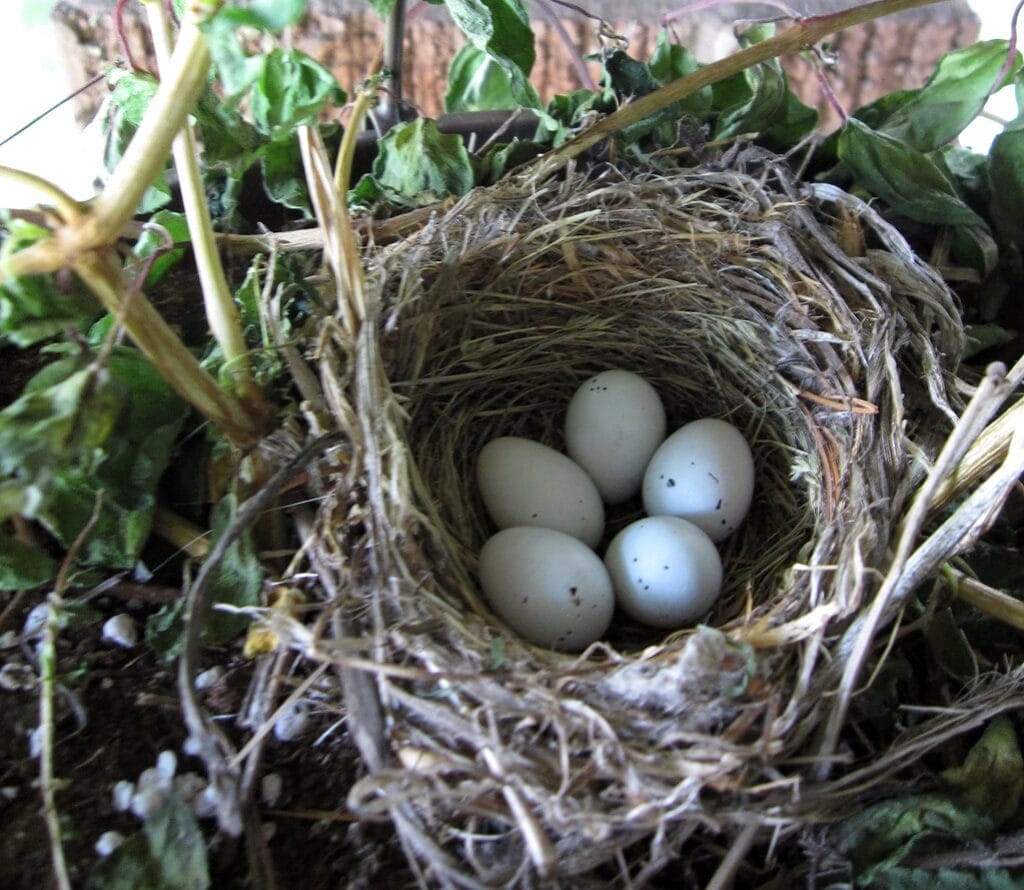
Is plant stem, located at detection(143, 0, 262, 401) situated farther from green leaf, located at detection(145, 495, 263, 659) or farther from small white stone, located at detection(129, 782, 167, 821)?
small white stone, located at detection(129, 782, 167, 821)

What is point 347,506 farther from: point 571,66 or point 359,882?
point 571,66

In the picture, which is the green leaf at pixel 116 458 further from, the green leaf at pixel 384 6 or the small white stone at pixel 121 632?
the green leaf at pixel 384 6

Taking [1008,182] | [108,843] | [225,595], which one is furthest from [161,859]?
[1008,182]

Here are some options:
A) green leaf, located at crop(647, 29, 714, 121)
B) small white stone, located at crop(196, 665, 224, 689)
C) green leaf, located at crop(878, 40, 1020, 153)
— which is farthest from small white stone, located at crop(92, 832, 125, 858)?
green leaf, located at crop(878, 40, 1020, 153)

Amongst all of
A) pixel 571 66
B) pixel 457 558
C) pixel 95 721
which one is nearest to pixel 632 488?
pixel 457 558

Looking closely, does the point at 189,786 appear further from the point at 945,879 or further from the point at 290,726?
the point at 945,879

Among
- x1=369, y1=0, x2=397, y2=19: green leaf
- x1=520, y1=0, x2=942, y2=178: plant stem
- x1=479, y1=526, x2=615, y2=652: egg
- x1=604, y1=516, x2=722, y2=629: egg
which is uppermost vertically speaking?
x1=369, y1=0, x2=397, y2=19: green leaf
